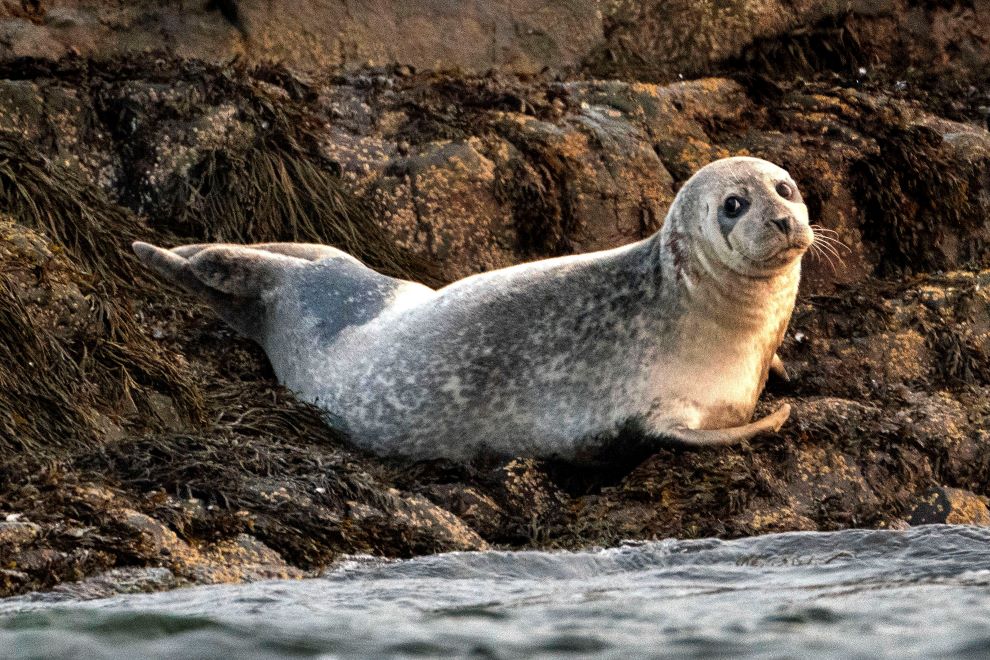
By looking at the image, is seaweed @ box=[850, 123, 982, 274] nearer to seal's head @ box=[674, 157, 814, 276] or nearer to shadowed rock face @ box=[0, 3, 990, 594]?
shadowed rock face @ box=[0, 3, 990, 594]

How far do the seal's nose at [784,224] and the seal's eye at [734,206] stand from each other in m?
0.17

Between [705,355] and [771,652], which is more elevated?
[705,355]

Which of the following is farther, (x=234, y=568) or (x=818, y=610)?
(x=234, y=568)

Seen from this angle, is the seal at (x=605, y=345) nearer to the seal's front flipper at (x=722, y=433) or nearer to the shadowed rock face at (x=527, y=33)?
the seal's front flipper at (x=722, y=433)

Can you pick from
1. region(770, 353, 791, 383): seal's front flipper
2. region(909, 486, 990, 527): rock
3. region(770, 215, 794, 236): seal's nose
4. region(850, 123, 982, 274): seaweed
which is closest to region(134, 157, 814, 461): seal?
region(770, 215, 794, 236): seal's nose

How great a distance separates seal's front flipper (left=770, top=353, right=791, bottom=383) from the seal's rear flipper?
2129mm

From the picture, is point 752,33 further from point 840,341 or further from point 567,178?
point 840,341

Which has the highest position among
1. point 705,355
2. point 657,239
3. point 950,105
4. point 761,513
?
point 950,105

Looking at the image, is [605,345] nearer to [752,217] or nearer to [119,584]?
[752,217]

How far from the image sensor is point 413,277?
886 centimetres

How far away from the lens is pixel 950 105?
10.8m

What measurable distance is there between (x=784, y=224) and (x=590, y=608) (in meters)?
2.64

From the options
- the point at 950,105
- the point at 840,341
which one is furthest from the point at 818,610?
the point at 950,105

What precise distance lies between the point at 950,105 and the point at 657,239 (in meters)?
4.09
